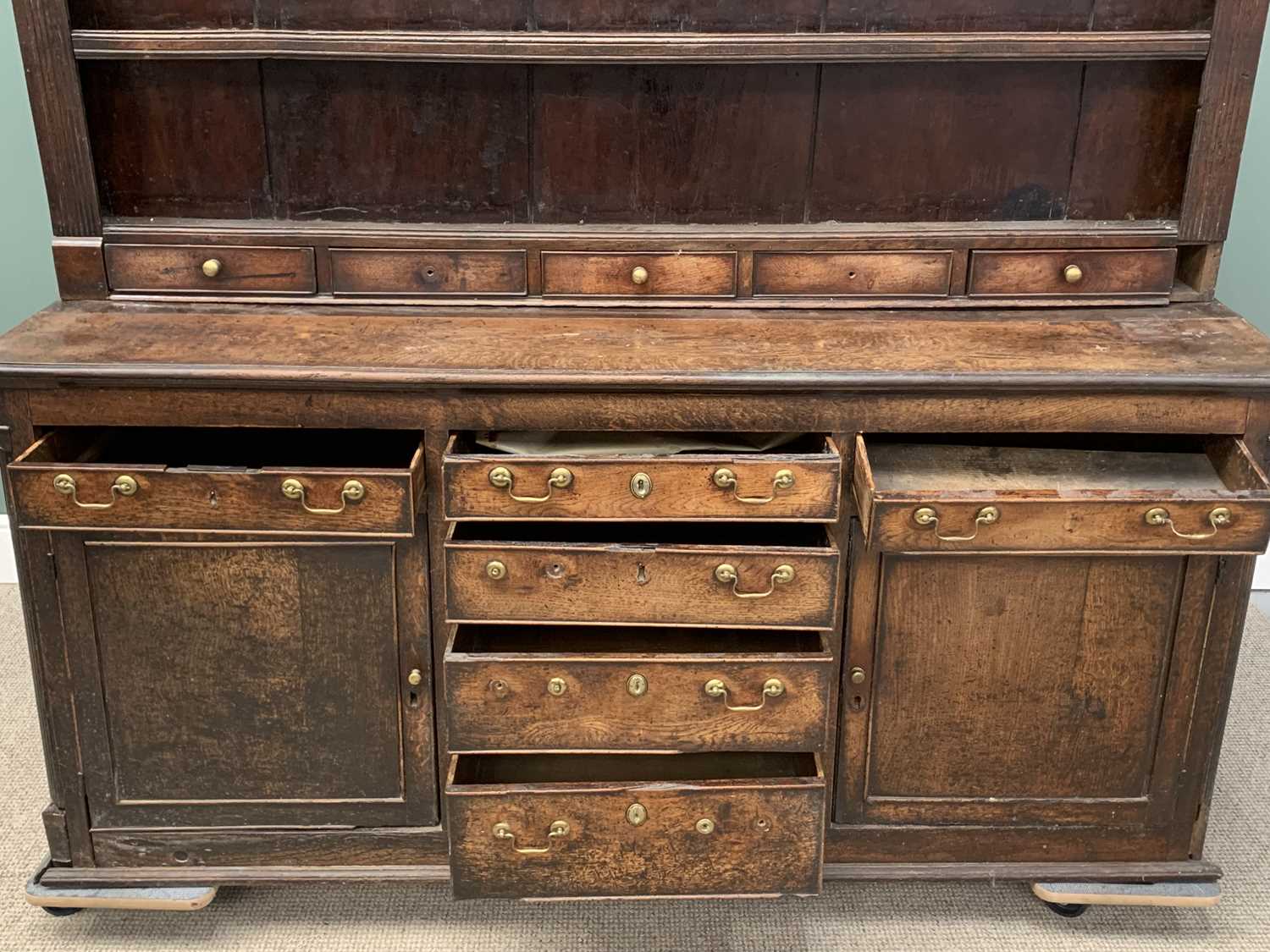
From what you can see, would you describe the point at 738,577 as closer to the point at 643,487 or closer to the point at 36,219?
the point at 643,487

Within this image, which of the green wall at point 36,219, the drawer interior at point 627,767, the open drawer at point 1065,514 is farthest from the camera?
the green wall at point 36,219

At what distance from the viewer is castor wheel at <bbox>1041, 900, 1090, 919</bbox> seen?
6.75 ft

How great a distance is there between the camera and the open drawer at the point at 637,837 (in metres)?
1.74

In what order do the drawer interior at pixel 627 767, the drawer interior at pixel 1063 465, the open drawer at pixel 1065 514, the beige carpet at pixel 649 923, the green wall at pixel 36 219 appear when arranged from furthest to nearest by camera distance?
the green wall at pixel 36 219 < the beige carpet at pixel 649 923 < the drawer interior at pixel 627 767 < the drawer interior at pixel 1063 465 < the open drawer at pixel 1065 514

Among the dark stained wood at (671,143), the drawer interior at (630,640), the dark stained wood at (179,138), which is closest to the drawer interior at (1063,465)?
the drawer interior at (630,640)

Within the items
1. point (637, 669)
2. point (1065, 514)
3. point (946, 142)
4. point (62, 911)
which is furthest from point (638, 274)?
point (62, 911)

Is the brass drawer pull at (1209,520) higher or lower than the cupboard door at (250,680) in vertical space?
higher

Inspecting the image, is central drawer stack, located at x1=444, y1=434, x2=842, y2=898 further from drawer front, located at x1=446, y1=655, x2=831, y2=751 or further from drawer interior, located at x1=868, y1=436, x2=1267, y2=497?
drawer interior, located at x1=868, y1=436, x2=1267, y2=497

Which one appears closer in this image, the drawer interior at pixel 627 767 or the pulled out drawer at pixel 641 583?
the pulled out drawer at pixel 641 583

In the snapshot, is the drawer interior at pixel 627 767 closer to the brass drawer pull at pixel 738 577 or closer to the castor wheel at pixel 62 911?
the brass drawer pull at pixel 738 577

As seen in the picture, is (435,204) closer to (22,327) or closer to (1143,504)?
(22,327)

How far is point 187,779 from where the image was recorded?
6.34 feet

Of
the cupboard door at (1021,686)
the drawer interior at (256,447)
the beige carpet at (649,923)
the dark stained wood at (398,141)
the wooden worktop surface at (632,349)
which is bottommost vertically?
the beige carpet at (649,923)

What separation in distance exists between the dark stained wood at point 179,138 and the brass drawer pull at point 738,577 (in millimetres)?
1008
